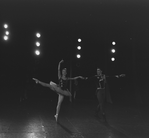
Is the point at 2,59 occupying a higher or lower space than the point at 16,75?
higher

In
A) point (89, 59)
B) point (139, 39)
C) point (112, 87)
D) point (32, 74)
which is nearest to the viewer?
point (139, 39)

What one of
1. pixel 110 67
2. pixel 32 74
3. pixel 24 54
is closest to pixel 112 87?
pixel 110 67

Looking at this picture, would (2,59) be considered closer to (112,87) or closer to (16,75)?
(16,75)

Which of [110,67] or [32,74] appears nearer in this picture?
[110,67]

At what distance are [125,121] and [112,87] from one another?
22032mm

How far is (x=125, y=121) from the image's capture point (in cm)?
962

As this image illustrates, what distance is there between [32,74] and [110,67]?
52.8 ft

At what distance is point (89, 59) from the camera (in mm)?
38031

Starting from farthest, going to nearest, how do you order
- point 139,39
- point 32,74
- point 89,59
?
1. point 32,74
2. point 89,59
3. point 139,39

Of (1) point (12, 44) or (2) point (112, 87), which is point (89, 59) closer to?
(2) point (112, 87)

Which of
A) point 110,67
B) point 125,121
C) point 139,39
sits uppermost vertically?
point 139,39

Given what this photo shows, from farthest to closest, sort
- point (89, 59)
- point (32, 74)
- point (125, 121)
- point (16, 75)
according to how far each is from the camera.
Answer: point (16, 75)
point (32, 74)
point (89, 59)
point (125, 121)

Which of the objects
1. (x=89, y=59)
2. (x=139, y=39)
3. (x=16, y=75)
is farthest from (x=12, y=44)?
(x=139, y=39)

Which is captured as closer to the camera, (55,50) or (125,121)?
(125,121)
